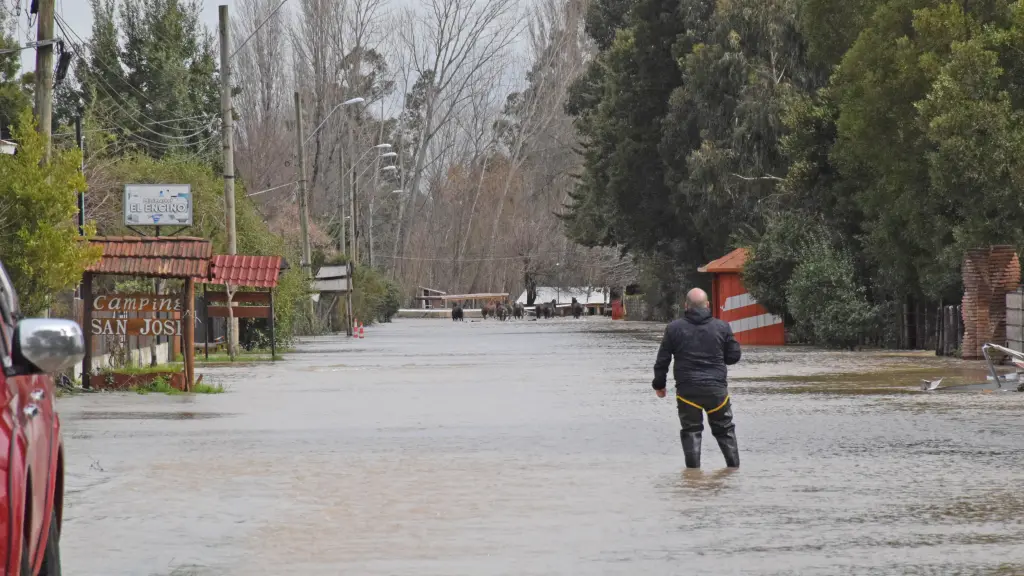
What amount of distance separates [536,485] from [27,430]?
27.3 ft

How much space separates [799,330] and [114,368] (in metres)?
27.0

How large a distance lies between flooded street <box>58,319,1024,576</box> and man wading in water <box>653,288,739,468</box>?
1.44 feet

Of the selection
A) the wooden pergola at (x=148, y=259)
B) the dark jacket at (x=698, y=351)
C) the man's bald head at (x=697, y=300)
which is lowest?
the dark jacket at (x=698, y=351)

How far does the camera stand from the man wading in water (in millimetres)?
16141

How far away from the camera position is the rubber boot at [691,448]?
1608 cm

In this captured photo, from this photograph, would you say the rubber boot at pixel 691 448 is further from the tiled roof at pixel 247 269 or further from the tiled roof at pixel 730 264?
the tiled roof at pixel 730 264

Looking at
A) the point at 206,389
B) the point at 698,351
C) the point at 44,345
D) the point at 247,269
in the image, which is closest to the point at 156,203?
the point at 247,269

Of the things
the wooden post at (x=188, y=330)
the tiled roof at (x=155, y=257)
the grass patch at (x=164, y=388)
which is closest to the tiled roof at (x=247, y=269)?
the grass patch at (x=164, y=388)

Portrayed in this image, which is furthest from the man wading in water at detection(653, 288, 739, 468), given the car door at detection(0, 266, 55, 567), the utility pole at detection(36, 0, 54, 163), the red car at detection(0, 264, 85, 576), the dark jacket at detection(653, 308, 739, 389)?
the utility pole at detection(36, 0, 54, 163)

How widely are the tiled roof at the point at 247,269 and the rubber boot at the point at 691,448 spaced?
27.6m

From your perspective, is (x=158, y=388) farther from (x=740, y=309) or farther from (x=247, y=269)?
(x=740, y=309)

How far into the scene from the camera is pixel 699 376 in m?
16.3

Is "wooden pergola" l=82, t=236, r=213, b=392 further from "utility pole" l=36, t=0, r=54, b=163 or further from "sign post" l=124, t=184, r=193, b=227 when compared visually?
"sign post" l=124, t=184, r=193, b=227

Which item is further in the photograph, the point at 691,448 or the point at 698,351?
the point at 698,351
